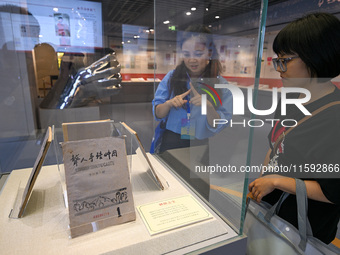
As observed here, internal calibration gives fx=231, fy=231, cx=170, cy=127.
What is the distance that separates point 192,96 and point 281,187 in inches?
21.4

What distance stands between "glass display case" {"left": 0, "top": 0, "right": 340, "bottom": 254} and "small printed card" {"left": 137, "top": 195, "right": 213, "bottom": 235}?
6 cm

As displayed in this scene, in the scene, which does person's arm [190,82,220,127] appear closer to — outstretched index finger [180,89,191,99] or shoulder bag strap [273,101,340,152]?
outstretched index finger [180,89,191,99]

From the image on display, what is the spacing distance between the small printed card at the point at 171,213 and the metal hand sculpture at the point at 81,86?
7.09ft

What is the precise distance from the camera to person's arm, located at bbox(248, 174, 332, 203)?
706mm

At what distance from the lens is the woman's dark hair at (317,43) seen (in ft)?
2.39

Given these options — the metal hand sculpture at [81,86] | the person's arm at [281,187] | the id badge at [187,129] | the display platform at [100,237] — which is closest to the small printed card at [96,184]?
the display platform at [100,237]

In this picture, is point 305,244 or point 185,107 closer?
point 305,244

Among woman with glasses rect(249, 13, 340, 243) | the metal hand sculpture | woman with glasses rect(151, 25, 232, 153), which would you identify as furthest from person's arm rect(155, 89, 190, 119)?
the metal hand sculpture

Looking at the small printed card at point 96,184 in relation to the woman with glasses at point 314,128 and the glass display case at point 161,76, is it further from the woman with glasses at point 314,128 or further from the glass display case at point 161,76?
the woman with glasses at point 314,128

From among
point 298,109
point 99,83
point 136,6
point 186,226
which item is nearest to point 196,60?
point 298,109

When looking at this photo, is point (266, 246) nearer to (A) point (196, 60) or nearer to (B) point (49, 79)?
(A) point (196, 60)

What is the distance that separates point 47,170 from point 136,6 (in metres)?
3.59

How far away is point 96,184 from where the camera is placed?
0.59 meters

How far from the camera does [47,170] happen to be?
97cm
